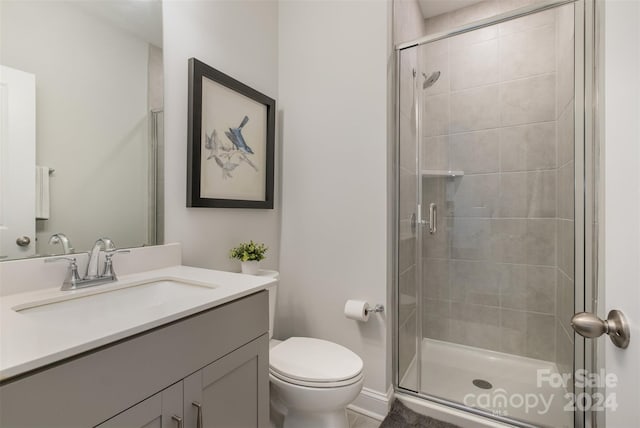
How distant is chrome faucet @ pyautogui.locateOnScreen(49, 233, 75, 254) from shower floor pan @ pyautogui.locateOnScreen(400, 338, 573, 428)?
173 centimetres

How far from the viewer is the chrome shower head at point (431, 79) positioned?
1.92 m

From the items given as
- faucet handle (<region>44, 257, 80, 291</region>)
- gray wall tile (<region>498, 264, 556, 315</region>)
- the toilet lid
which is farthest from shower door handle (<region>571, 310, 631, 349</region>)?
gray wall tile (<region>498, 264, 556, 315</region>)

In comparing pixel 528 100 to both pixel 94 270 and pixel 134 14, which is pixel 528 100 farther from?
pixel 94 270

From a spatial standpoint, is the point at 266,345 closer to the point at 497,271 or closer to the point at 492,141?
the point at 497,271

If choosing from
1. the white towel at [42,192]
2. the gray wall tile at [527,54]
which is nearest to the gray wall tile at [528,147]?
the gray wall tile at [527,54]

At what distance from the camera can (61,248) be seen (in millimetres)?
1003

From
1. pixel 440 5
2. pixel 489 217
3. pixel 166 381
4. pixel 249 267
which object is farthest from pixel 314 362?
pixel 440 5

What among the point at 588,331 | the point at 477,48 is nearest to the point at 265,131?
the point at 477,48

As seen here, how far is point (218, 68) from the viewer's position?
1.56 m

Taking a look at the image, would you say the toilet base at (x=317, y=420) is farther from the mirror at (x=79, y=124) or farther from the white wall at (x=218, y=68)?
the mirror at (x=79, y=124)

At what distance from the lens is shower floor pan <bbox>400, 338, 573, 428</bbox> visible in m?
1.59

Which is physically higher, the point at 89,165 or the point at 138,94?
the point at 138,94

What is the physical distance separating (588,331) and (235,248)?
4.77 feet

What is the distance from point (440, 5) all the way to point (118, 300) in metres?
2.82
